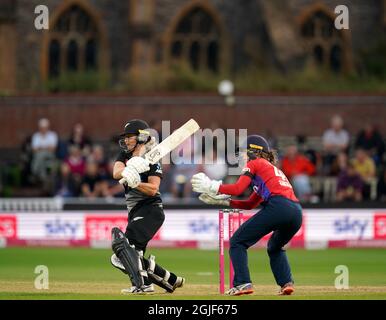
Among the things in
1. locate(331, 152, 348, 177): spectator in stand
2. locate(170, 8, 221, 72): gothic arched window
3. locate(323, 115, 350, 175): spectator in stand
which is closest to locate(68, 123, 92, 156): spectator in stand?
locate(323, 115, 350, 175): spectator in stand

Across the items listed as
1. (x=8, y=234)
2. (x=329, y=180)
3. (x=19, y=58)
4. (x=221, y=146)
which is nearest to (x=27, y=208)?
(x=8, y=234)

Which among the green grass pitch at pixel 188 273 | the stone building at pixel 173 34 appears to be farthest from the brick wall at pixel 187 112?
the green grass pitch at pixel 188 273

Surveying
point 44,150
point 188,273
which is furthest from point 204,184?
point 44,150

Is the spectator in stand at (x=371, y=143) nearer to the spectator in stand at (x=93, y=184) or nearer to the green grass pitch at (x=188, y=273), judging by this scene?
the green grass pitch at (x=188, y=273)

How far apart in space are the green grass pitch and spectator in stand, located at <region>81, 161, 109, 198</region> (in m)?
2.95

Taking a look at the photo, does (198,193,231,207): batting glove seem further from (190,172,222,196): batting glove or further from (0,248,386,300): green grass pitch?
(0,248,386,300): green grass pitch

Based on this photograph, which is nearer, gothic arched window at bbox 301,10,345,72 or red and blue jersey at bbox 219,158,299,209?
red and blue jersey at bbox 219,158,299,209

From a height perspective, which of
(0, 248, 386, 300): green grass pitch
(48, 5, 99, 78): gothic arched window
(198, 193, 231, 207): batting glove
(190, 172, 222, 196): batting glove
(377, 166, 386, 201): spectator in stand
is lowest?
(0, 248, 386, 300): green grass pitch

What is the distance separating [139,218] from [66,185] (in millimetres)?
13864

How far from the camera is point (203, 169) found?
25641mm

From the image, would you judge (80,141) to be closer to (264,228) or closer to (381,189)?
(381,189)

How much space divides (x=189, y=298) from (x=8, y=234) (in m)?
12.2

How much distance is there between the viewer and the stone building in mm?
37000
